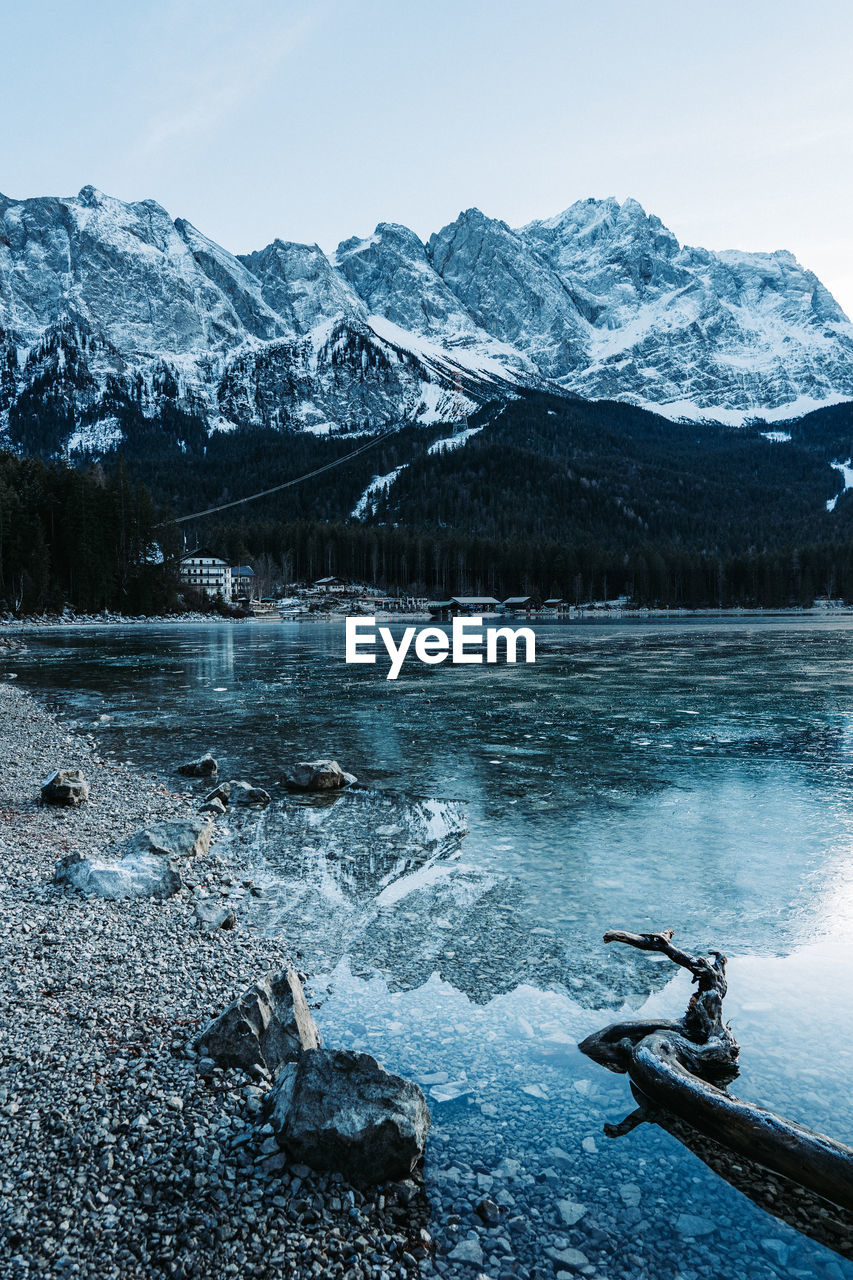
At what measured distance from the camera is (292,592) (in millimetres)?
190250

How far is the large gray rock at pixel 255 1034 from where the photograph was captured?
6.58 meters

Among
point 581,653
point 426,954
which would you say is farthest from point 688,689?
point 426,954

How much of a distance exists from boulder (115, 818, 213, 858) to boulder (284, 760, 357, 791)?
4661 millimetres

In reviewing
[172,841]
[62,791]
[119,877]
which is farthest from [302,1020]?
[62,791]

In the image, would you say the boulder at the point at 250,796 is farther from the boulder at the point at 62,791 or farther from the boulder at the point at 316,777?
the boulder at the point at 62,791

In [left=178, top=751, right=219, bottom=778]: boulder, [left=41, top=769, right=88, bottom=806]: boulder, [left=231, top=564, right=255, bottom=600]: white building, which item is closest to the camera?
[left=41, top=769, right=88, bottom=806]: boulder

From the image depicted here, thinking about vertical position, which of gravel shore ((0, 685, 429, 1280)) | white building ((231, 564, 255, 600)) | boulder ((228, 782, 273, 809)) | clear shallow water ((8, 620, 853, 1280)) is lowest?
clear shallow water ((8, 620, 853, 1280))

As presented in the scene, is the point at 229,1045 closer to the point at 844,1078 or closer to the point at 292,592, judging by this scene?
the point at 844,1078

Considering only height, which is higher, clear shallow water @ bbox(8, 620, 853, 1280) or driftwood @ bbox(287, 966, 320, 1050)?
driftwood @ bbox(287, 966, 320, 1050)

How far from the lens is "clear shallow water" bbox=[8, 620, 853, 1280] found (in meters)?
5.65

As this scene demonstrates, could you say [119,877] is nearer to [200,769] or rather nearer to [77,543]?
[200,769]

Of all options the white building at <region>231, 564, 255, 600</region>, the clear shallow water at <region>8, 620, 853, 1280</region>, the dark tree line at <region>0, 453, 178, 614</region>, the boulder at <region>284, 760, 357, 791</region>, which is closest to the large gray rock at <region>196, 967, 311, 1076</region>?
the clear shallow water at <region>8, 620, 853, 1280</region>

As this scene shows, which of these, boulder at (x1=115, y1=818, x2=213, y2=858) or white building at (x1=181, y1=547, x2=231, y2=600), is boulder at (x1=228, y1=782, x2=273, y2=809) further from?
white building at (x1=181, y1=547, x2=231, y2=600)

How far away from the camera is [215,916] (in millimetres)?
10070
